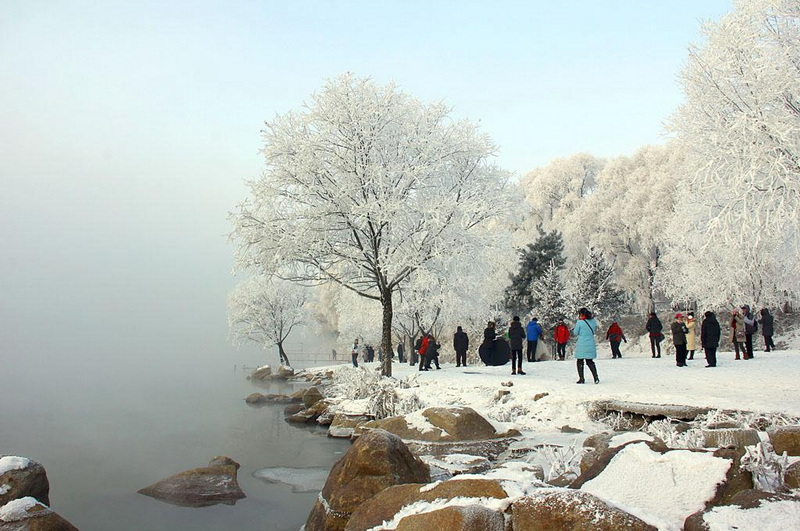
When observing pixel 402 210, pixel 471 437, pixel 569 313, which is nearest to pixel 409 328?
pixel 569 313

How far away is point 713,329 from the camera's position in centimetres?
1708

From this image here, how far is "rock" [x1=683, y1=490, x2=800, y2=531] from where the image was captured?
389cm

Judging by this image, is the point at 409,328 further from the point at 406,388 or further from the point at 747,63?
the point at 747,63

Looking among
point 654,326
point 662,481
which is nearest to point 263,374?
point 654,326

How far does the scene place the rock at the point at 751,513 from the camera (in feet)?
12.8

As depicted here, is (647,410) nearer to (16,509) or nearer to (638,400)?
(638,400)

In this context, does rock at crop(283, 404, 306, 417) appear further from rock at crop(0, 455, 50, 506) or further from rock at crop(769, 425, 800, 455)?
rock at crop(769, 425, 800, 455)

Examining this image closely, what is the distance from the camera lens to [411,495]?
5430 mm

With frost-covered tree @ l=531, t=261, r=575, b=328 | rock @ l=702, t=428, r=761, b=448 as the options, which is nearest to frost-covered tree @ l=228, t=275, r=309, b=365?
frost-covered tree @ l=531, t=261, r=575, b=328

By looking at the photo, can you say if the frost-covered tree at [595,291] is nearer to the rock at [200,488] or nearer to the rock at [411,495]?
the rock at [200,488]

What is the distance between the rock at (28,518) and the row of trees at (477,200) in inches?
492

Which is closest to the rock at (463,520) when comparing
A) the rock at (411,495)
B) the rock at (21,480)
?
the rock at (411,495)

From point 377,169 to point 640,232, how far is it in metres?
30.6

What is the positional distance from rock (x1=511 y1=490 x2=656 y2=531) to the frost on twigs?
1.50 m
